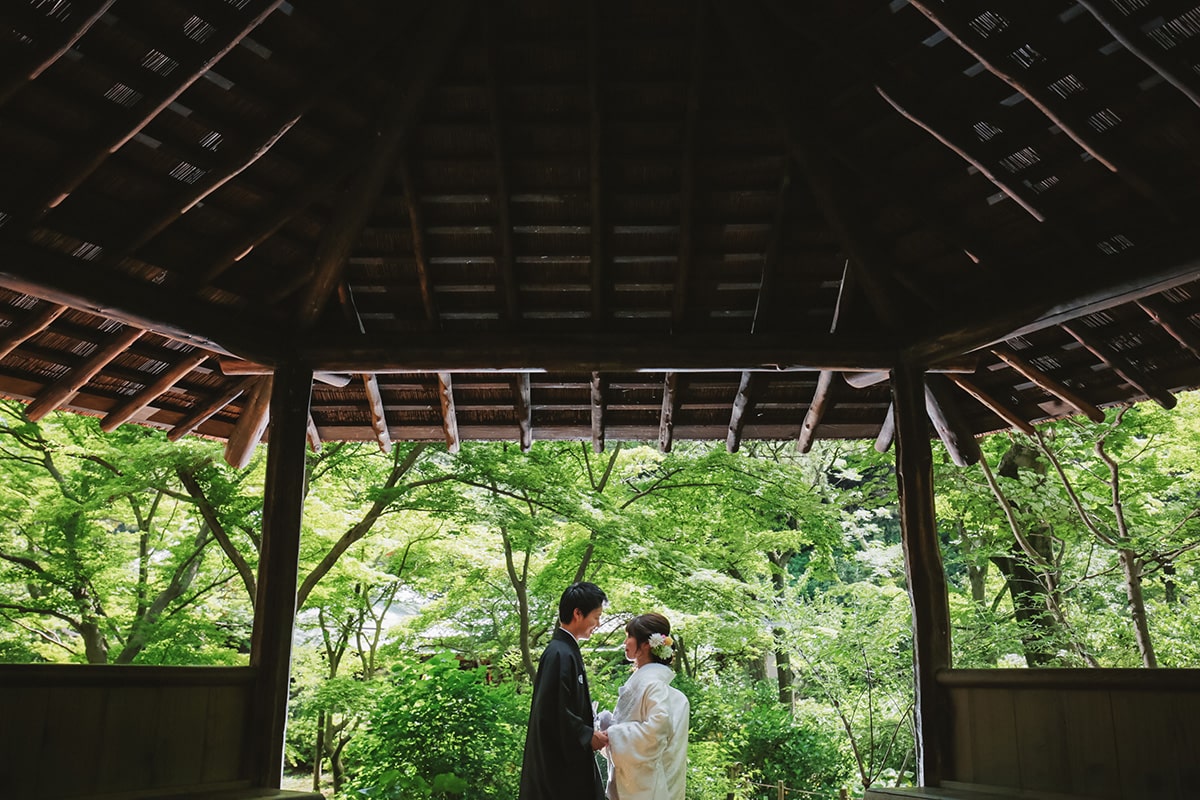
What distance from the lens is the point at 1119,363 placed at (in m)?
4.50

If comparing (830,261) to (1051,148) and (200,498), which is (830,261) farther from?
(200,498)

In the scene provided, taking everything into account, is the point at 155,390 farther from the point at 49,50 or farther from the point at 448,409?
the point at 49,50

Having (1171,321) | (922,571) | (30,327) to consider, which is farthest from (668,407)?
(30,327)

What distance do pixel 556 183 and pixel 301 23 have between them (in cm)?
162

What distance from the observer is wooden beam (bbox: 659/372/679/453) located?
18.6ft

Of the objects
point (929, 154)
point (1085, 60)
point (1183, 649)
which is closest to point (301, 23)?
point (929, 154)

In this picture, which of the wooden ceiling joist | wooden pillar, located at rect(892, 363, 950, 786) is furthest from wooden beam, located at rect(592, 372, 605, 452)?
wooden pillar, located at rect(892, 363, 950, 786)

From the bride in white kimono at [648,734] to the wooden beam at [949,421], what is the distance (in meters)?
2.33

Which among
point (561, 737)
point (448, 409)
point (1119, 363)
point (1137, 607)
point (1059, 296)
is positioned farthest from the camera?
point (1137, 607)

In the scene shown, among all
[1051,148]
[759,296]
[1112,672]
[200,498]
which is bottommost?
[1112,672]

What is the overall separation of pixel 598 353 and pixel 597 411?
107 centimetres

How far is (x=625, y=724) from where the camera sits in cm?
419

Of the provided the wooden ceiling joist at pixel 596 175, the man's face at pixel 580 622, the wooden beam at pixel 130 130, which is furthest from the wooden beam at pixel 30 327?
the man's face at pixel 580 622

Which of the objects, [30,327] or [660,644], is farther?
[660,644]
